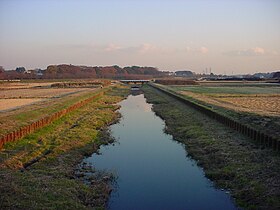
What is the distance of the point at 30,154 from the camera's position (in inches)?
466

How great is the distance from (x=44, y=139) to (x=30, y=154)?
2.73 meters

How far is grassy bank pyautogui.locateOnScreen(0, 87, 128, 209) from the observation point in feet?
23.6

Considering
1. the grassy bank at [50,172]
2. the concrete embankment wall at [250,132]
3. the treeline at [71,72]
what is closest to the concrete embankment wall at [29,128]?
the grassy bank at [50,172]

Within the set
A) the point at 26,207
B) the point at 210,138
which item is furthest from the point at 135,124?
the point at 26,207

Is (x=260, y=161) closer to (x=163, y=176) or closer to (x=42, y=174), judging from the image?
(x=163, y=176)

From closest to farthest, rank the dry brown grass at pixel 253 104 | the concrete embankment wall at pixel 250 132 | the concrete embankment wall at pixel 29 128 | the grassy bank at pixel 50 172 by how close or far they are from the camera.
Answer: the grassy bank at pixel 50 172 → the concrete embankment wall at pixel 250 132 → the concrete embankment wall at pixel 29 128 → the dry brown grass at pixel 253 104

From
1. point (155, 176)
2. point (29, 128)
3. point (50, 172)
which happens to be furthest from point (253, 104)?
point (50, 172)

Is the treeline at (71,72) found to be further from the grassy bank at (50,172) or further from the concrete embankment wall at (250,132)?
the grassy bank at (50,172)

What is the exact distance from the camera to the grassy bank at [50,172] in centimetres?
718

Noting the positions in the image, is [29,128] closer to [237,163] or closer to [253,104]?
[237,163]

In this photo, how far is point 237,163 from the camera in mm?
10352

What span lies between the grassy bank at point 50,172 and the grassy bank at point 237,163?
3405 millimetres

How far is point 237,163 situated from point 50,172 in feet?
18.7

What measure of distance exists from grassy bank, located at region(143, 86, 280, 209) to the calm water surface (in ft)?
1.20
